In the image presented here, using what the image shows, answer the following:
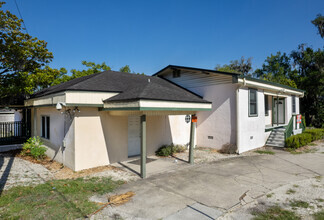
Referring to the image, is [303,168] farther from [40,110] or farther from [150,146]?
[40,110]

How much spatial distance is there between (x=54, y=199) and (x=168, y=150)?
619 centimetres

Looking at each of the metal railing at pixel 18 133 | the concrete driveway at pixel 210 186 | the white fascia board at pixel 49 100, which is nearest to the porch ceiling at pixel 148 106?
the white fascia board at pixel 49 100

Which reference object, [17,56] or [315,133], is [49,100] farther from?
[315,133]

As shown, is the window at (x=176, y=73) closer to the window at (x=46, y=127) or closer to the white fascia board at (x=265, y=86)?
the white fascia board at (x=265, y=86)

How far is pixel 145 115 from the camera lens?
711cm

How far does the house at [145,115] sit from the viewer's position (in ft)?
26.1

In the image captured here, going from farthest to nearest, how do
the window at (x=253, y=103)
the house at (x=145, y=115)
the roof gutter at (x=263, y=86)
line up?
1. the window at (x=253, y=103)
2. the roof gutter at (x=263, y=86)
3. the house at (x=145, y=115)

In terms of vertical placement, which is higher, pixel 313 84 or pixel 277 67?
pixel 277 67

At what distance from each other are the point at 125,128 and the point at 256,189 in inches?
232

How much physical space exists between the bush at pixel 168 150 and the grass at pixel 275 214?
6177mm

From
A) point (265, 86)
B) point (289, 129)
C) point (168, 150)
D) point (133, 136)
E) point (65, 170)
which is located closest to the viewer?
point (65, 170)

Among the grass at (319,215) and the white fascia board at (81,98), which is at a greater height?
the white fascia board at (81,98)

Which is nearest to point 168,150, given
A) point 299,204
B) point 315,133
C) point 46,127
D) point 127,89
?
point 127,89

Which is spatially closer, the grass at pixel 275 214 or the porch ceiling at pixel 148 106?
the grass at pixel 275 214
